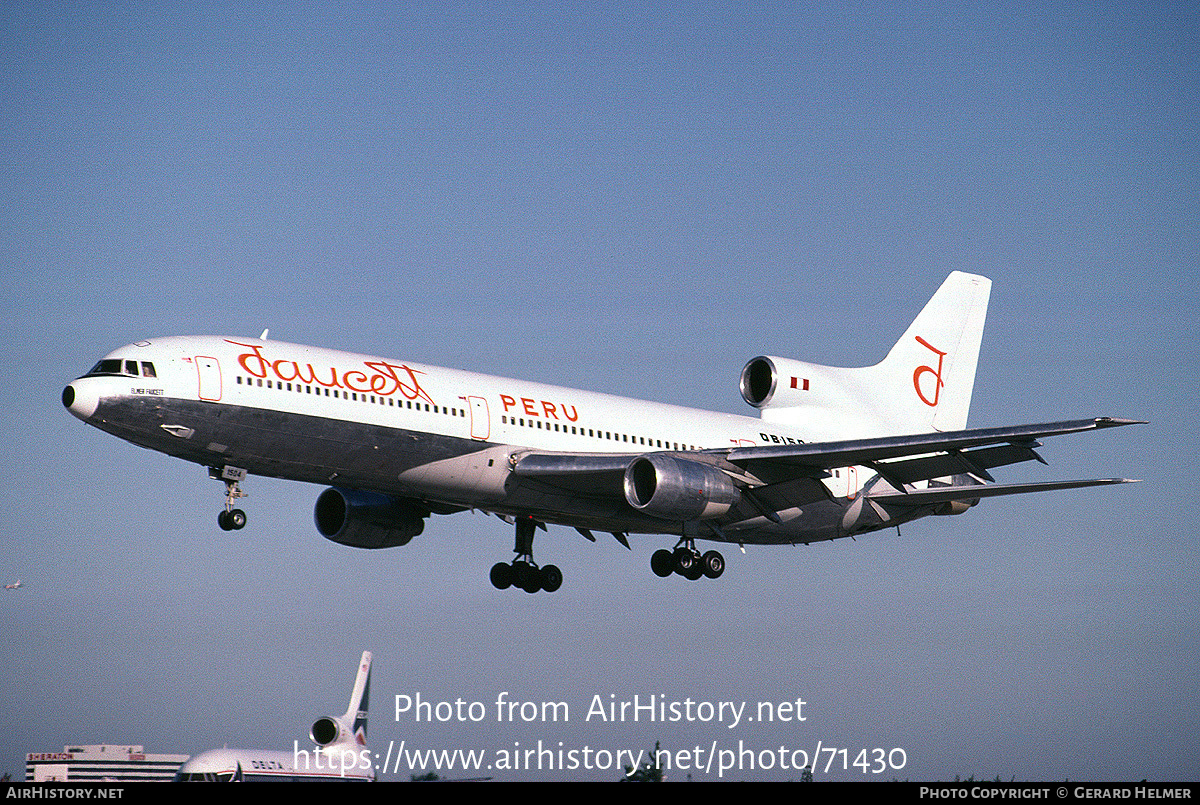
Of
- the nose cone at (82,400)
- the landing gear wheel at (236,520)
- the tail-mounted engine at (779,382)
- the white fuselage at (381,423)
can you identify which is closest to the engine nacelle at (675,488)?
the white fuselage at (381,423)

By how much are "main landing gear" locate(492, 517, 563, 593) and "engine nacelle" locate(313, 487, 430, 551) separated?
2934 millimetres

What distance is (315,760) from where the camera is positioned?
225ft

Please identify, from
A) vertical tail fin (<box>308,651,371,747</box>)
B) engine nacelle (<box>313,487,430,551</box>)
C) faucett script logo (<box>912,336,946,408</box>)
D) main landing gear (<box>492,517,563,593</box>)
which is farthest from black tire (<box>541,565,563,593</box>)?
vertical tail fin (<box>308,651,371,747</box>)

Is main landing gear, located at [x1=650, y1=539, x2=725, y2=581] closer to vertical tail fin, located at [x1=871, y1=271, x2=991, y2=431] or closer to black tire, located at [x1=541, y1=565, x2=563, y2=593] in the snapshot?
black tire, located at [x1=541, y1=565, x2=563, y2=593]

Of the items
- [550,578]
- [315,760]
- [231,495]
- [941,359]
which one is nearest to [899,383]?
[941,359]

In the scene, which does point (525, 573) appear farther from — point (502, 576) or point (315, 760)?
point (315, 760)

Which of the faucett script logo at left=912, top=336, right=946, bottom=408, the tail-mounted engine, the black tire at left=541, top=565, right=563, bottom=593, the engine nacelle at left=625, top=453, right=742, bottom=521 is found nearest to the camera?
the engine nacelle at left=625, top=453, right=742, bottom=521

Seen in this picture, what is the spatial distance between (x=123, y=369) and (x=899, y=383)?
26.3 m

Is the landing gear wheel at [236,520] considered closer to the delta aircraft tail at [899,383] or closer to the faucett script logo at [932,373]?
→ the delta aircraft tail at [899,383]

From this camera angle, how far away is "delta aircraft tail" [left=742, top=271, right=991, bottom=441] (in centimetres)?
4325

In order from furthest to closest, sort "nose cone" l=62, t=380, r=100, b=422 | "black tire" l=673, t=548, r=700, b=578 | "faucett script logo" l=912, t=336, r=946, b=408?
"faucett script logo" l=912, t=336, r=946, b=408, "black tire" l=673, t=548, r=700, b=578, "nose cone" l=62, t=380, r=100, b=422

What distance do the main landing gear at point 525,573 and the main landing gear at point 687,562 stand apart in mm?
3521

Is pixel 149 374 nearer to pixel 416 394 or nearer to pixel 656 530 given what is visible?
pixel 416 394
